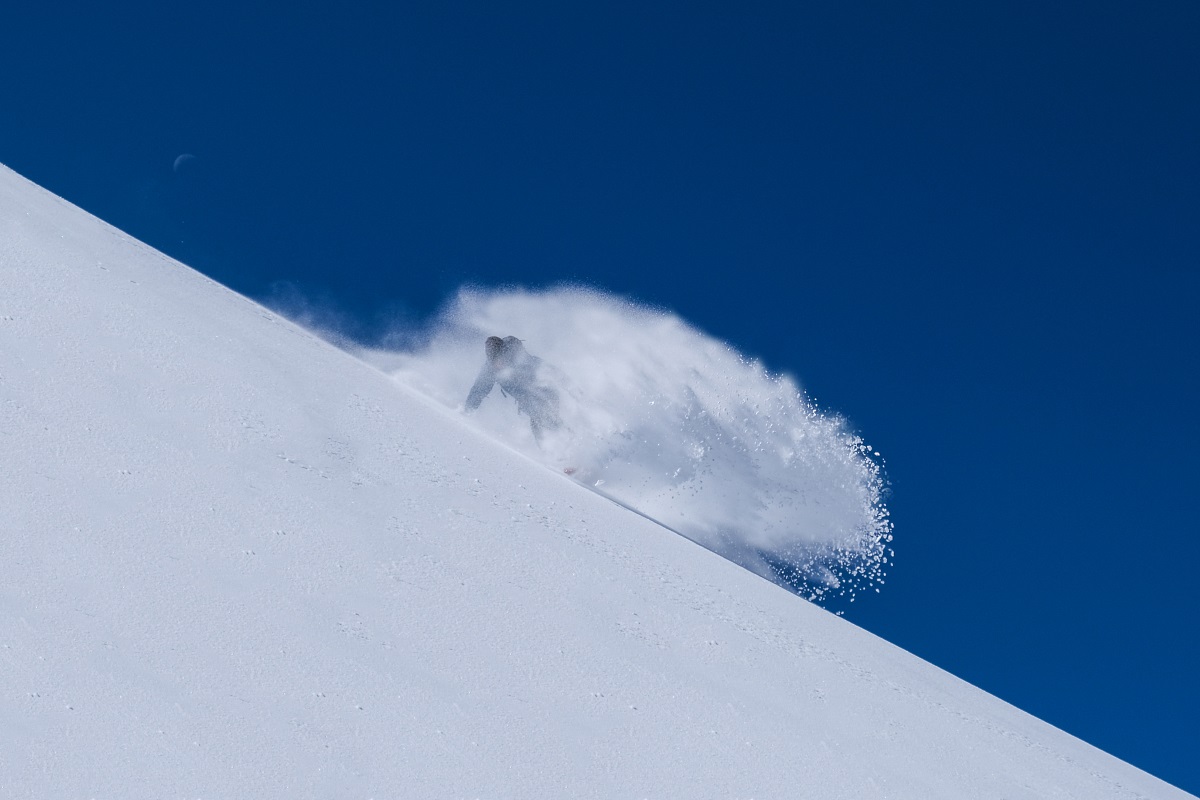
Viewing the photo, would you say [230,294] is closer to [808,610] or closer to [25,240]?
[25,240]

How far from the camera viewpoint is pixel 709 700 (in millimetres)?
4230

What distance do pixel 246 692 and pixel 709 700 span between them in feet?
6.67

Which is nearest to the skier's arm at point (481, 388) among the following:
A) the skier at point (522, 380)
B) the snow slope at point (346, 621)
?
the skier at point (522, 380)

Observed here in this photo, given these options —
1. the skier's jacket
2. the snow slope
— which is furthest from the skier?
the snow slope

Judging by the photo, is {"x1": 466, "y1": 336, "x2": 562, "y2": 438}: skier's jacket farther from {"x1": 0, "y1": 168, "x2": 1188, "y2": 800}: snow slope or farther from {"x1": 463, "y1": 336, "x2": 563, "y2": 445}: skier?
{"x1": 0, "y1": 168, "x2": 1188, "y2": 800}: snow slope

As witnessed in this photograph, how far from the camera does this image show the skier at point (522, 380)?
1112cm

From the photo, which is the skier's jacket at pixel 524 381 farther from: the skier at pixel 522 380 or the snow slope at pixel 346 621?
the snow slope at pixel 346 621

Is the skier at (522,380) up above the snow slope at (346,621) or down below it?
above

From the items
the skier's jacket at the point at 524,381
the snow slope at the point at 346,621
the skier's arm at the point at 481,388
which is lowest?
the snow slope at the point at 346,621

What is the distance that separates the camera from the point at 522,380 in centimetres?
1184

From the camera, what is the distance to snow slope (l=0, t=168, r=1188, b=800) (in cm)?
278

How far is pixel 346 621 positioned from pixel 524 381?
8338 mm

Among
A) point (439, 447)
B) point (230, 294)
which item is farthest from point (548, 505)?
point (230, 294)

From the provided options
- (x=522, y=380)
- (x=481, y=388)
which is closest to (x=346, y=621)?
(x=481, y=388)
